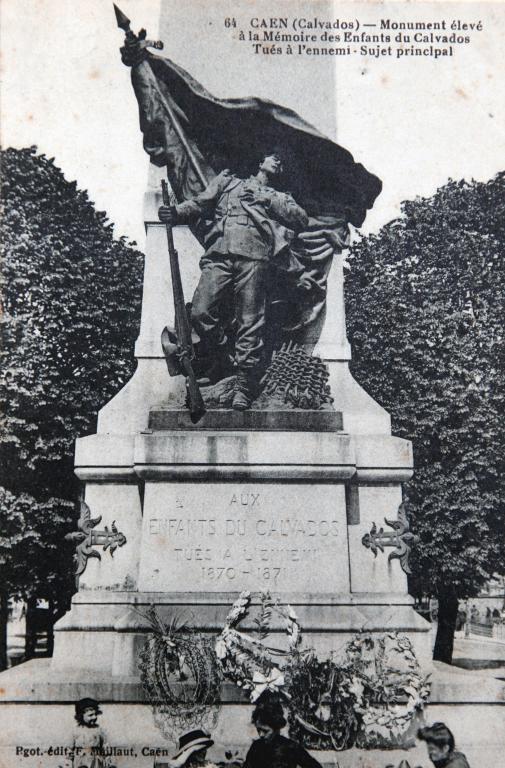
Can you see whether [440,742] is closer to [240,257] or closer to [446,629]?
[240,257]

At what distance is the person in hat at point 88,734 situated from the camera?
19.2 feet

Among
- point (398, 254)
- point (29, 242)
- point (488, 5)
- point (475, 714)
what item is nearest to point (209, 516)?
point (475, 714)

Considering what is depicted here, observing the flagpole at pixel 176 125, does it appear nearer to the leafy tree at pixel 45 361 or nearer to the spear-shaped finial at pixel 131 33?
the spear-shaped finial at pixel 131 33

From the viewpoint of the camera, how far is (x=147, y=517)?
670 centimetres

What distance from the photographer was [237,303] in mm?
7309

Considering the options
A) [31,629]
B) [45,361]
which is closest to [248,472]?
[45,361]

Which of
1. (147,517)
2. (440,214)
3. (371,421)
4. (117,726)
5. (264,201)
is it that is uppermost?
(440,214)

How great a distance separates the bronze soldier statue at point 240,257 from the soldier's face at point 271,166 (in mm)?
11

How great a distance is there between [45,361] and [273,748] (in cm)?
904

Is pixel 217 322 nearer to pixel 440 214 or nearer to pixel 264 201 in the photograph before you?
pixel 264 201

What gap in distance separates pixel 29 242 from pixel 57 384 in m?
2.64

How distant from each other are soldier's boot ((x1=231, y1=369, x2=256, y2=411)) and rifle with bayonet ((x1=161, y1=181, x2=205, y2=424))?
0.32 meters

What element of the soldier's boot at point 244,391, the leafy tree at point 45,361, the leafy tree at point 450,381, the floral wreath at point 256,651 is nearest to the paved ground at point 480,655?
the leafy tree at point 450,381

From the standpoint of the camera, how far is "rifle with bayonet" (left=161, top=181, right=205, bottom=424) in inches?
276
